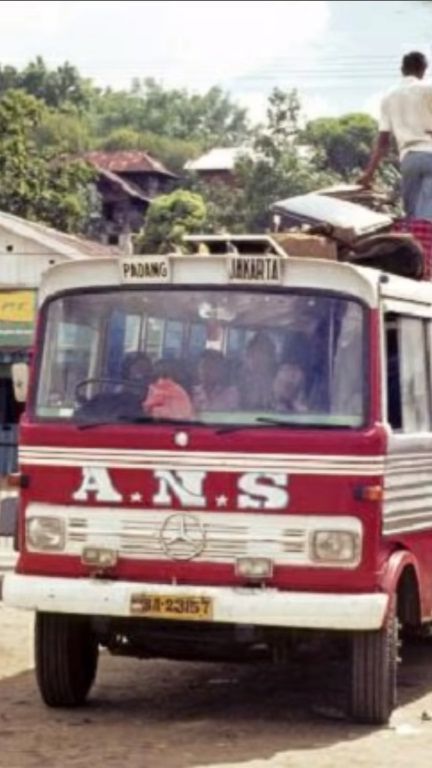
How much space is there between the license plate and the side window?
51.9 inches

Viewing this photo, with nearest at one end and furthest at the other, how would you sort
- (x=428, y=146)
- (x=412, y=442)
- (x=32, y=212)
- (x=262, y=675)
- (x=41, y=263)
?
1. (x=412, y=442)
2. (x=262, y=675)
3. (x=428, y=146)
4. (x=41, y=263)
5. (x=32, y=212)

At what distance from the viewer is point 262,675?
36.1ft

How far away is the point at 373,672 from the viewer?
29.3ft

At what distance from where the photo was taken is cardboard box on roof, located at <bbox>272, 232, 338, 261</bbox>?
10031 mm

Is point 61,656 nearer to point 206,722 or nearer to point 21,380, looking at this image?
point 206,722

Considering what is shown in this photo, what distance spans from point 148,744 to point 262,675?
7.92 feet

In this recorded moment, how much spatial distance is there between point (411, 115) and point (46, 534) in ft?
15.6

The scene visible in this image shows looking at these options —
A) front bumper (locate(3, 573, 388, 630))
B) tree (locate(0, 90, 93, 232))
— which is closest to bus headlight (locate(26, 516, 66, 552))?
front bumper (locate(3, 573, 388, 630))

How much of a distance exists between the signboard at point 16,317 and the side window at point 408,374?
24.6 m

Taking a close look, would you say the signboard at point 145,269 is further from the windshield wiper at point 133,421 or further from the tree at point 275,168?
the tree at point 275,168

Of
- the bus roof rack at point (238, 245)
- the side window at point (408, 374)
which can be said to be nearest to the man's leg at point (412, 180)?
the side window at point (408, 374)

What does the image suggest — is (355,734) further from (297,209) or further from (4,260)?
(4,260)

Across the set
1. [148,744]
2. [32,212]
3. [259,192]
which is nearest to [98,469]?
[148,744]

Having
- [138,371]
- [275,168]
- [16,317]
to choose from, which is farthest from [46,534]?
[275,168]
